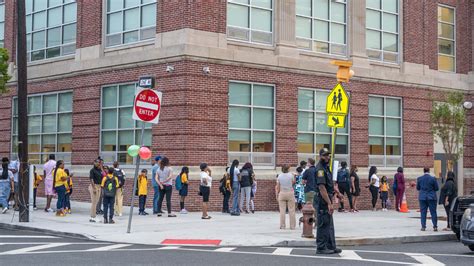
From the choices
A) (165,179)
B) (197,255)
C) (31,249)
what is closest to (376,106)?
(165,179)

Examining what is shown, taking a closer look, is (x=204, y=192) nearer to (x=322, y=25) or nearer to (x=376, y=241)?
(x=376, y=241)

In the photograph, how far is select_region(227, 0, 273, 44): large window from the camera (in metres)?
23.2

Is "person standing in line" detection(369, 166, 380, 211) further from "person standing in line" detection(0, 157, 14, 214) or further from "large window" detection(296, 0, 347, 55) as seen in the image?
"person standing in line" detection(0, 157, 14, 214)

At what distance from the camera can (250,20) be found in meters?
23.7

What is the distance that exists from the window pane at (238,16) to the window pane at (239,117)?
9.84ft

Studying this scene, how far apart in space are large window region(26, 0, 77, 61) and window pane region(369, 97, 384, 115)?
1233 cm

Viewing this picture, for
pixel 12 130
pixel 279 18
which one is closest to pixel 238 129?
pixel 279 18

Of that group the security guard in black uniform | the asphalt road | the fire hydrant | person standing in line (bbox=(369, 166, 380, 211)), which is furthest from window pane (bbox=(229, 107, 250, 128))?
the security guard in black uniform

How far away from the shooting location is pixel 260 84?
23.7 metres

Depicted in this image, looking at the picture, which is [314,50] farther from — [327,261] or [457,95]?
[327,261]

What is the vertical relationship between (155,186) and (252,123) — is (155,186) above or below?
below

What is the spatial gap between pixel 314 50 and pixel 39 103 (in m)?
11.8

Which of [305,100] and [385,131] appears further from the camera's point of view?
[385,131]

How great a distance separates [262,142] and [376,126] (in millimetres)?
6105
